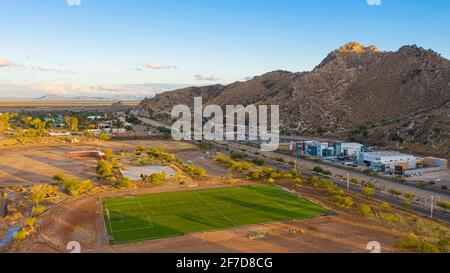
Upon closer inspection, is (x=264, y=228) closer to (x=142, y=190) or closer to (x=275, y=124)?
(x=142, y=190)

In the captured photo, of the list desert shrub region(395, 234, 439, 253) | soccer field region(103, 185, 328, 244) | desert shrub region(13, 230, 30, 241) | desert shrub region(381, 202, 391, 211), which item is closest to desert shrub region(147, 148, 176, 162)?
soccer field region(103, 185, 328, 244)

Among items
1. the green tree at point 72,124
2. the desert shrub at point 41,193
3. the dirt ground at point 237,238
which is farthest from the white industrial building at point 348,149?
the green tree at point 72,124

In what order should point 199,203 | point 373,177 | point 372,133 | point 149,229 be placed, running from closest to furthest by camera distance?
point 149,229 → point 199,203 → point 373,177 → point 372,133

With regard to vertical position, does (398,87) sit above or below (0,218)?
above

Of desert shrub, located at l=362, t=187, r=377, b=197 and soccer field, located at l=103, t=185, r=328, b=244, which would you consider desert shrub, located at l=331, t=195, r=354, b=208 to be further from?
desert shrub, located at l=362, t=187, r=377, b=197

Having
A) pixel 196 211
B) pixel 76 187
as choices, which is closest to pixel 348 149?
pixel 196 211

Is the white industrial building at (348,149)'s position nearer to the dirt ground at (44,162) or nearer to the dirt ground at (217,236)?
the dirt ground at (217,236)
